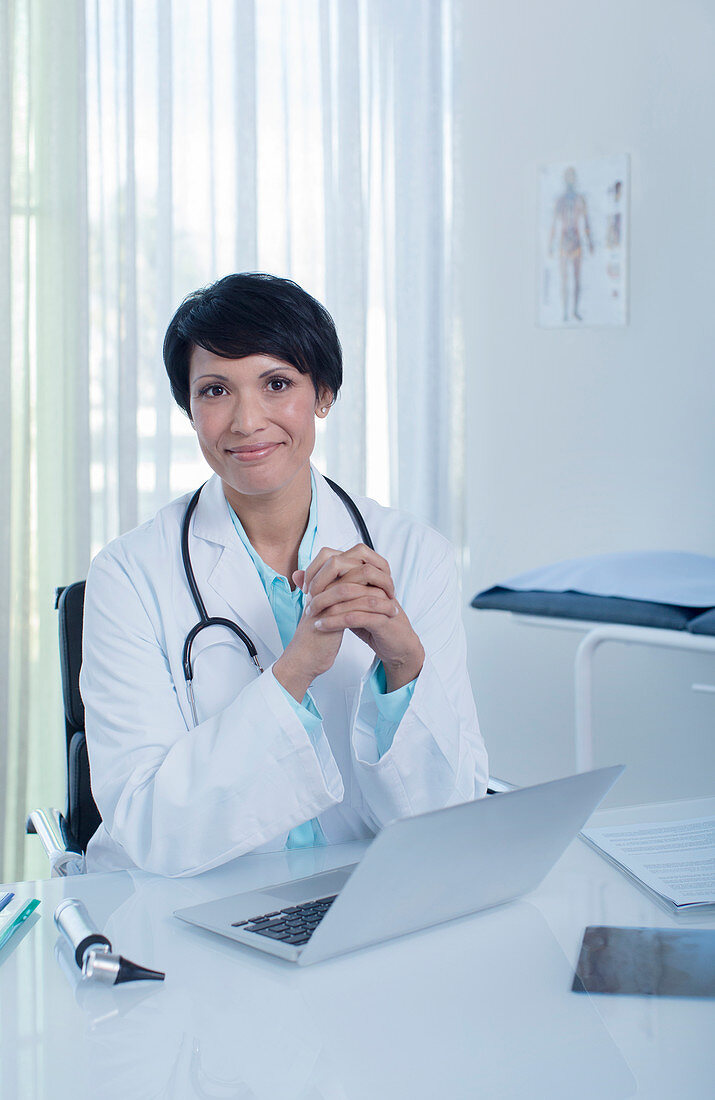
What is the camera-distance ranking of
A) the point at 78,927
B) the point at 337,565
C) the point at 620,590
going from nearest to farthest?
the point at 78,927 < the point at 337,565 < the point at 620,590

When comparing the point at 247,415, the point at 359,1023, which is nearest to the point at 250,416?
the point at 247,415

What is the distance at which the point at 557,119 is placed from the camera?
2615mm

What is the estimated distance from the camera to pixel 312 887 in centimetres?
89

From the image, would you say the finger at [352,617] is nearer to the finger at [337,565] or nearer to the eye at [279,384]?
the finger at [337,565]

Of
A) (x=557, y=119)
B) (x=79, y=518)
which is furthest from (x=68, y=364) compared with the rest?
(x=557, y=119)

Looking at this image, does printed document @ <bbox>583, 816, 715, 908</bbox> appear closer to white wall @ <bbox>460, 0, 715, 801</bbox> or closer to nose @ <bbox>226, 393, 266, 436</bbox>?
nose @ <bbox>226, 393, 266, 436</bbox>

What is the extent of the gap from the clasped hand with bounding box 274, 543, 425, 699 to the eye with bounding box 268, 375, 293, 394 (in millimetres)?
262

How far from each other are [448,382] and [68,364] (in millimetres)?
1011

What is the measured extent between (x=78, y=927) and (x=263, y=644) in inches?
20.0

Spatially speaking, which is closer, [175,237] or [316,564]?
[316,564]

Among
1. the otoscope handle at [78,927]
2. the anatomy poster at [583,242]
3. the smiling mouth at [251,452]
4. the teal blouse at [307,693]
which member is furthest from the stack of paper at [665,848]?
the anatomy poster at [583,242]

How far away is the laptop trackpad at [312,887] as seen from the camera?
872 millimetres

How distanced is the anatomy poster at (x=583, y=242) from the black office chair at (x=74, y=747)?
5.20 feet

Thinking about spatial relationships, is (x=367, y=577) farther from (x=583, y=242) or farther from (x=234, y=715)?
(x=583, y=242)
